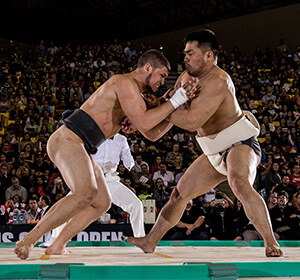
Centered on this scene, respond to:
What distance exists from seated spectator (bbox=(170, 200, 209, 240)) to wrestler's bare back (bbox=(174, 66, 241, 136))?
378cm

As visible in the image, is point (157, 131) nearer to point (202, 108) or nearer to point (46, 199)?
point (202, 108)

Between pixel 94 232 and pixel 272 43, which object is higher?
pixel 272 43

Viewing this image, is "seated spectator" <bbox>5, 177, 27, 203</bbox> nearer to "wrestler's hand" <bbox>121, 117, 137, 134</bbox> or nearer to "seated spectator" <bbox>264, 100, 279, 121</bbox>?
"wrestler's hand" <bbox>121, 117, 137, 134</bbox>

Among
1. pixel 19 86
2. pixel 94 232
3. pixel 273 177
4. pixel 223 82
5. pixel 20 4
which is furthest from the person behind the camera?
pixel 20 4

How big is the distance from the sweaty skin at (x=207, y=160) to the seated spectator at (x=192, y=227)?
3500mm

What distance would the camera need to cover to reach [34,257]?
3248mm

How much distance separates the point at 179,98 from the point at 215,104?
0.28 m

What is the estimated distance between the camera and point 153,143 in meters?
11.0

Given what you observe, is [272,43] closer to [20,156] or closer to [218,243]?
[20,156]

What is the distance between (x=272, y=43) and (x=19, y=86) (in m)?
8.75

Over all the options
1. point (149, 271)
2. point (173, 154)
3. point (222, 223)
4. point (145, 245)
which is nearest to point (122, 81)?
point (145, 245)

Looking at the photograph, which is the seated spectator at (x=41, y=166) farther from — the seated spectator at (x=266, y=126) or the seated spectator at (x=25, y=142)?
the seated spectator at (x=266, y=126)

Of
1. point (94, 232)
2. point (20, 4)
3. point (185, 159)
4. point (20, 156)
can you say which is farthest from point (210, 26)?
point (94, 232)

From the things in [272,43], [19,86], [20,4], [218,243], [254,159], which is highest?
[20,4]
